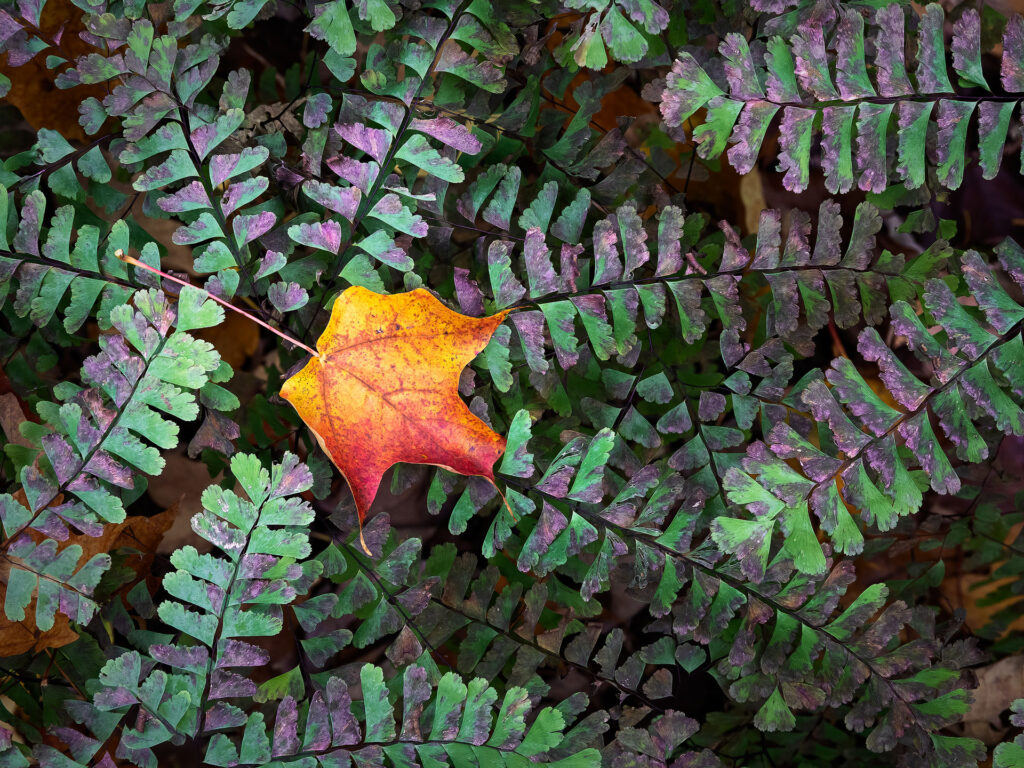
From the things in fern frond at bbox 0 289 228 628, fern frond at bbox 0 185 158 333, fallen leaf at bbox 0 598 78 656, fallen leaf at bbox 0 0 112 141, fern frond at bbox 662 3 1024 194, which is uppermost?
fern frond at bbox 662 3 1024 194

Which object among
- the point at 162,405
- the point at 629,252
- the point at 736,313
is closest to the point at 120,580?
the point at 162,405

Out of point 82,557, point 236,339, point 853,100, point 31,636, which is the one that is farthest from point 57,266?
point 853,100

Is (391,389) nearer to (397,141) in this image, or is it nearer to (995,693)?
(397,141)

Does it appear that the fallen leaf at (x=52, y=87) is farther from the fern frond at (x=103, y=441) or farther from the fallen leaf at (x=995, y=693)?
the fallen leaf at (x=995, y=693)

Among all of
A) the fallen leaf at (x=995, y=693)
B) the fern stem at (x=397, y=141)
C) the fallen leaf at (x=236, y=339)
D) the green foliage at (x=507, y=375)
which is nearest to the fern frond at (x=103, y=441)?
the green foliage at (x=507, y=375)

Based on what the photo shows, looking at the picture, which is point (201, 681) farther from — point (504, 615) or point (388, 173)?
point (388, 173)

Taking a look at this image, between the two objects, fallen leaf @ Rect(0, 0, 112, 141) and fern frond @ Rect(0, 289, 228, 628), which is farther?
fallen leaf @ Rect(0, 0, 112, 141)

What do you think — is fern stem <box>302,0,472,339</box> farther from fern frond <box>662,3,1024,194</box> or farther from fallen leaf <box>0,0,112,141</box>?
fallen leaf <box>0,0,112,141</box>

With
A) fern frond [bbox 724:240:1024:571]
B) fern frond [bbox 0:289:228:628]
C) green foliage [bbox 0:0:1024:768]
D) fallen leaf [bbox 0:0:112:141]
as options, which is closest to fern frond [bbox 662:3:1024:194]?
green foliage [bbox 0:0:1024:768]
